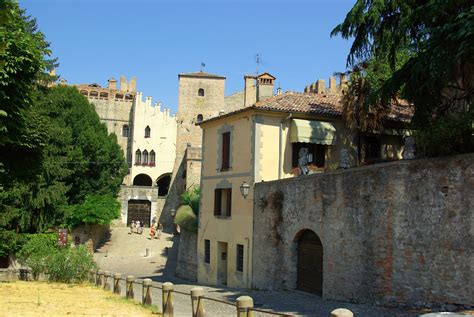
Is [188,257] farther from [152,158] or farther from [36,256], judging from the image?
[152,158]

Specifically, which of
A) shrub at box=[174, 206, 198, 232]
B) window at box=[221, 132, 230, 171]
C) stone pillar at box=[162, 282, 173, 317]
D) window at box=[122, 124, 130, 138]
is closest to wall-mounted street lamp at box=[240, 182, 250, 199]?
window at box=[221, 132, 230, 171]

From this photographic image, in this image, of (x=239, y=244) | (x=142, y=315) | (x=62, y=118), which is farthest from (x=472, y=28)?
(x=62, y=118)

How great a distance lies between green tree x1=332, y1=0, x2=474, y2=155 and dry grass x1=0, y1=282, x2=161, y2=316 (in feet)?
27.8

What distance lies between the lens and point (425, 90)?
13547 millimetres

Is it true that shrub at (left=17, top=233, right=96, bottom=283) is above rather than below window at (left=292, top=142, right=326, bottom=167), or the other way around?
below

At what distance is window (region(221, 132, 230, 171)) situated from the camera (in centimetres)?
2471

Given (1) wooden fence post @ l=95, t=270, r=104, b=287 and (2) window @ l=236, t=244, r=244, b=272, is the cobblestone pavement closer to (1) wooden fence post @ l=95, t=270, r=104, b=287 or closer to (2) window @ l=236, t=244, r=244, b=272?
(1) wooden fence post @ l=95, t=270, r=104, b=287

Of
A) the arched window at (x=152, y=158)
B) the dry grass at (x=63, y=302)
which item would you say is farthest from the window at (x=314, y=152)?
the arched window at (x=152, y=158)

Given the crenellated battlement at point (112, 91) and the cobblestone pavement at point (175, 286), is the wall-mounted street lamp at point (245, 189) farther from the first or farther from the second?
the crenellated battlement at point (112, 91)

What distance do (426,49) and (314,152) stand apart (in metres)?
10.4

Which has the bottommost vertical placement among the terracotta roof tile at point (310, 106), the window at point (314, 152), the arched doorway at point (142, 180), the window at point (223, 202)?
the window at point (223, 202)

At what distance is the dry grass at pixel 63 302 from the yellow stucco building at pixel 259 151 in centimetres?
629

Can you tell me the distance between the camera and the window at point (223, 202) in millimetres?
24531

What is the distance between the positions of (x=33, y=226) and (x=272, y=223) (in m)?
21.4
